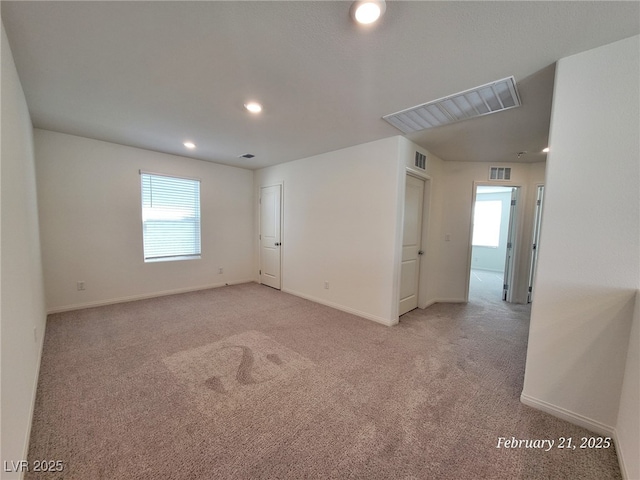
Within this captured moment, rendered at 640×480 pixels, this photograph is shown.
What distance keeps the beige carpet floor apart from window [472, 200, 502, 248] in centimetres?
524

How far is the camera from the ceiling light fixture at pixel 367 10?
1.29 meters

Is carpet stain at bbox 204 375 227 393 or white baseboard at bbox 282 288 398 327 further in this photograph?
white baseboard at bbox 282 288 398 327

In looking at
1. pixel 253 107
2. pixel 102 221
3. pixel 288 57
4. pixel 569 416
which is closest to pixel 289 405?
pixel 569 416

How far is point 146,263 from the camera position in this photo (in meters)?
4.25

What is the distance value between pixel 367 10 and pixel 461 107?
147cm

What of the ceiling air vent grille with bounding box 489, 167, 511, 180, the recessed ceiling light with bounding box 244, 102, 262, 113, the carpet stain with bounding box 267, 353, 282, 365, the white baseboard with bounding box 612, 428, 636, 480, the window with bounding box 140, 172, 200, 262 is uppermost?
the recessed ceiling light with bounding box 244, 102, 262, 113

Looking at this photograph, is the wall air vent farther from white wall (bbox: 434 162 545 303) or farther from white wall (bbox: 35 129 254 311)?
white wall (bbox: 35 129 254 311)

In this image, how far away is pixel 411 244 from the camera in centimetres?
388

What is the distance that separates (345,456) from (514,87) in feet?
9.36

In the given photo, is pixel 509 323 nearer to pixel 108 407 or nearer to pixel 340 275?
pixel 340 275

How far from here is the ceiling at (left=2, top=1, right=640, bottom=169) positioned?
139 centimetres

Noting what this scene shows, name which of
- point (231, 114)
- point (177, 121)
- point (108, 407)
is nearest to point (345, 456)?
point (108, 407)

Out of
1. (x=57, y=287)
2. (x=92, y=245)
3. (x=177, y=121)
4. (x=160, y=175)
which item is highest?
(x=177, y=121)

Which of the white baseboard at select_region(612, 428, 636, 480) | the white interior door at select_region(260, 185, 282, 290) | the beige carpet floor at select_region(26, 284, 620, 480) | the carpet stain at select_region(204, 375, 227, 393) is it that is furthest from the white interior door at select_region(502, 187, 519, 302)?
the carpet stain at select_region(204, 375, 227, 393)
